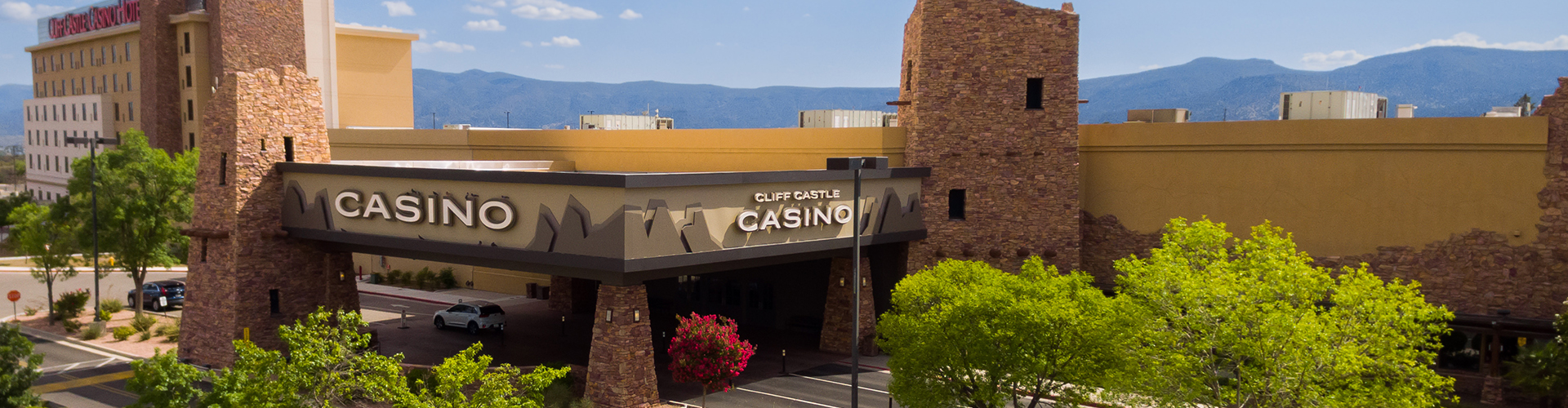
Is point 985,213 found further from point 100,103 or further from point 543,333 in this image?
point 100,103

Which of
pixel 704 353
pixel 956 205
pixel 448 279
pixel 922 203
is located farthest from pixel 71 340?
pixel 956 205

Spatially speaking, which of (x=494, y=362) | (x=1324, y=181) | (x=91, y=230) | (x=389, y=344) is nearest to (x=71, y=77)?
(x=91, y=230)

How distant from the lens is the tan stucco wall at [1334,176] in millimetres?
31031

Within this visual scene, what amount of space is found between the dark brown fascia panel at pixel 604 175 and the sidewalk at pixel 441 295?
18.8 m

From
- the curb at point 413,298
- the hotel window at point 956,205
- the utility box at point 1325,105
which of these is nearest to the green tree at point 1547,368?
the utility box at point 1325,105

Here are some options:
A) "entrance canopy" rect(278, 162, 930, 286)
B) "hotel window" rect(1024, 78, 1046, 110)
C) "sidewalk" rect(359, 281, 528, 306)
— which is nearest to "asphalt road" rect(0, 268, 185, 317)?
"sidewalk" rect(359, 281, 528, 306)

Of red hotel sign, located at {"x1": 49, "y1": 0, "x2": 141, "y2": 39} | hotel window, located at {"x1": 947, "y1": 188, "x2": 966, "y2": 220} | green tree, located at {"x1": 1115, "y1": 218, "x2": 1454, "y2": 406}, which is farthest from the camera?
red hotel sign, located at {"x1": 49, "y1": 0, "x2": 141, "y2": 39}

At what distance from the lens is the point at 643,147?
151 ft

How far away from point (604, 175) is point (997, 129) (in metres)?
15.5

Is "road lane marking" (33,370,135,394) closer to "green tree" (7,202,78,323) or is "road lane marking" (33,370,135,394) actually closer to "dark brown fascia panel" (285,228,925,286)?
"dark brown fascia panel" (285,228,925,286)

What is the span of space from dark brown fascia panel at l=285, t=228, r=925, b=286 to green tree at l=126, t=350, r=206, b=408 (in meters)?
10.7

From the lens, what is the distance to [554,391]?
28.9 meters

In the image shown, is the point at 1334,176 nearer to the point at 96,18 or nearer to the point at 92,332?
the point at 92,332

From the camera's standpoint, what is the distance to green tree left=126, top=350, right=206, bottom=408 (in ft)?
62.3
